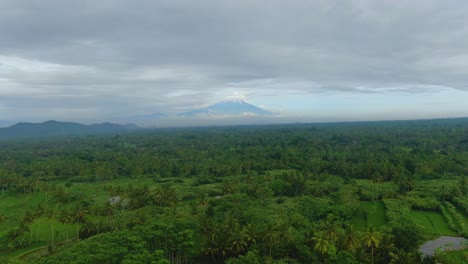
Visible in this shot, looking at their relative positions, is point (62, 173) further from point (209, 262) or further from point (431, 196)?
point (431, 196)

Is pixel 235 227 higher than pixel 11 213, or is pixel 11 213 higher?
pixel 235 227

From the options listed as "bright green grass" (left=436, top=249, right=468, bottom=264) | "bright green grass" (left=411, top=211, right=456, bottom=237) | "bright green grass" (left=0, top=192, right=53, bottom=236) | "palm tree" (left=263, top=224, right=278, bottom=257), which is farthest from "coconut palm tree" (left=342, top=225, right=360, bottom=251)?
"bright green grass" (left=0, top=192, right=53, bottom=236)

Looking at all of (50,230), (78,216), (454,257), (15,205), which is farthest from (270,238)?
(15,205)

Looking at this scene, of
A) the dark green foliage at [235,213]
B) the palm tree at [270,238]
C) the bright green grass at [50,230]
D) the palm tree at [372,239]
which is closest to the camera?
the palm tree at [372,239]

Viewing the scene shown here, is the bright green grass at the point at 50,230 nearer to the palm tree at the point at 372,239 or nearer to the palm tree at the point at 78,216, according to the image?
the palm tree at the point at 78,216

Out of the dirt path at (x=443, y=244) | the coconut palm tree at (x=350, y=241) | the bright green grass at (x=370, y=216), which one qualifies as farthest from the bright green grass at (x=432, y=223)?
the coconut palm tree at (x=350, y=241)

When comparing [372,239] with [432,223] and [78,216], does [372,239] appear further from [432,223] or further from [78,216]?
[78,216]

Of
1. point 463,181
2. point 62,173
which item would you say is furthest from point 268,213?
point 62,173
